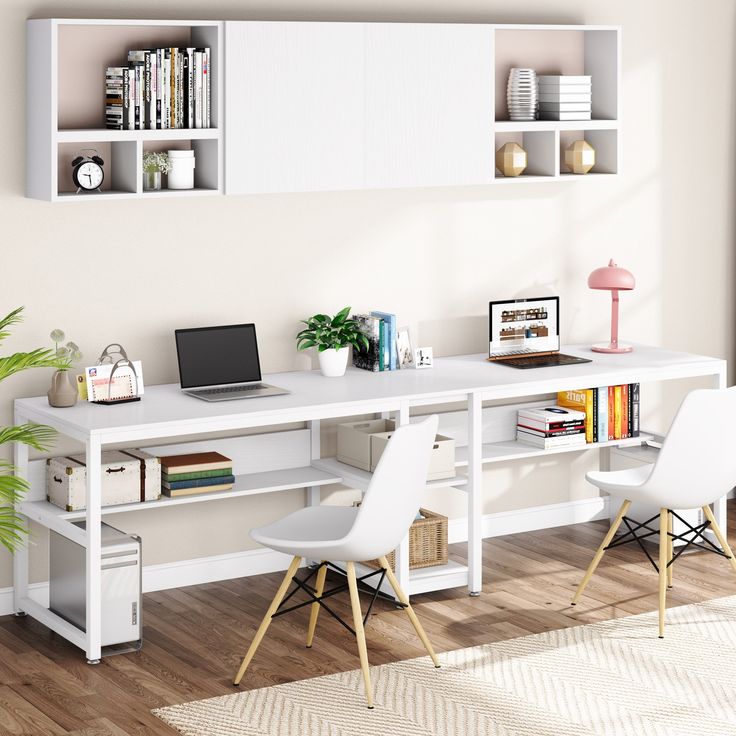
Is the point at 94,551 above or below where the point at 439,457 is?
below

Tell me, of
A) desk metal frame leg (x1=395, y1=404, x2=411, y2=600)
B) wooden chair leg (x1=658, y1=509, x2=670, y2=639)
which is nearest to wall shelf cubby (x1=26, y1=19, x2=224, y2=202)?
desk metal frame leg (x1=395, y1=404, x2=411, y2=600)

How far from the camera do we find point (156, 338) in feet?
16.1

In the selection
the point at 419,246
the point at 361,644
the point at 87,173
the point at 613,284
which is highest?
the point at 87,173

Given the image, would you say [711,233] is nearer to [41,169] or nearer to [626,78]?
[626,78]

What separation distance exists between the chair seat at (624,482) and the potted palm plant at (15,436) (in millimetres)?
1868

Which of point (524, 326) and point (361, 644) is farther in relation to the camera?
point (524, 326)

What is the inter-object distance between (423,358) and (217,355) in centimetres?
81

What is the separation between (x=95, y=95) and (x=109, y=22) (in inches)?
11.5

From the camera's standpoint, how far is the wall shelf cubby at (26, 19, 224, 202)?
441 centimetres

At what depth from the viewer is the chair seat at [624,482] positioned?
4.64 metres

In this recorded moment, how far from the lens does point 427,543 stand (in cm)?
504

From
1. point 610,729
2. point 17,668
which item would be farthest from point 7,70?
point 610,729

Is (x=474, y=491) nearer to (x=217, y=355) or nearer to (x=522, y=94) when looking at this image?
(x=217, y=355)

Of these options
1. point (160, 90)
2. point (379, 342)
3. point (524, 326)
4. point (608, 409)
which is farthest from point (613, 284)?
point (160, 90)
